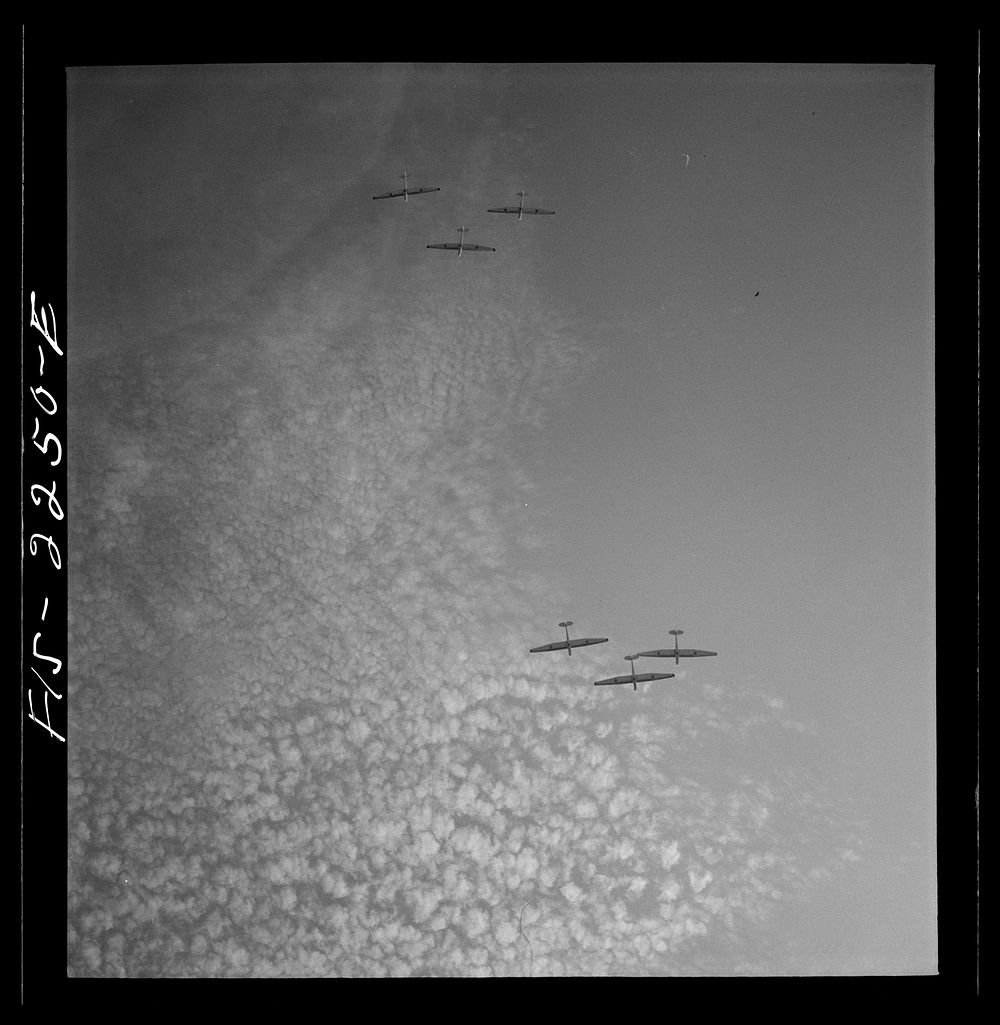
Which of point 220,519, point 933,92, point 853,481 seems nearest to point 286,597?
point 220,519

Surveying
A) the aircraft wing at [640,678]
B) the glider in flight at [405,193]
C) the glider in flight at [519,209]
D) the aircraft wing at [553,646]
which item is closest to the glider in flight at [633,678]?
the aircraft wing at [640,678]

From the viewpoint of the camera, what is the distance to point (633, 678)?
7.24 ft

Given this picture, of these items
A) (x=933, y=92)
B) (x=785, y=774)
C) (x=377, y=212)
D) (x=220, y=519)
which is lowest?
(x=785, y=774)

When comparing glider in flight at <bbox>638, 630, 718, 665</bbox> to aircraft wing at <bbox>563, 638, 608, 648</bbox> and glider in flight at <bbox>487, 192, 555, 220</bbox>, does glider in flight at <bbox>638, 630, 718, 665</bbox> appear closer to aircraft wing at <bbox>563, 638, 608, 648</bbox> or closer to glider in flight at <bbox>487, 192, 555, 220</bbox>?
aircraft wing at <bbox>563, 638, 608, 648</bbox>

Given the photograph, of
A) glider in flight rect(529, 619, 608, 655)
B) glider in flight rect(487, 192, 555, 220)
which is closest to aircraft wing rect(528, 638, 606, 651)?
glider in flight rect(529, 619, 608, 655)

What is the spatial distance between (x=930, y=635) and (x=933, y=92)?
1273mm

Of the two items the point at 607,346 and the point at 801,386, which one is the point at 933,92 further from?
the point at 607,346

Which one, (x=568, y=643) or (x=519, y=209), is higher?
(x=519, y=209)

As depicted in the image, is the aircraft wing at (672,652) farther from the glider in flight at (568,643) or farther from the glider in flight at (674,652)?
the glider in flight at (568,643)

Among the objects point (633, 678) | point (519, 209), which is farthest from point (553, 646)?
point (519, 209)

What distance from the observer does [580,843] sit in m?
2.18

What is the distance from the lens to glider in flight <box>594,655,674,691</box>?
87.0 inches

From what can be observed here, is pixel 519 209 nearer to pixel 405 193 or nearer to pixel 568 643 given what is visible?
pixel 405 193
